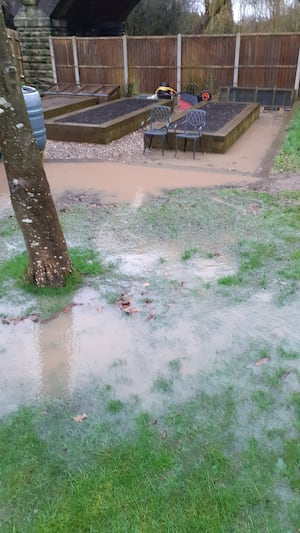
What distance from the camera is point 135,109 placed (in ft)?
38.8

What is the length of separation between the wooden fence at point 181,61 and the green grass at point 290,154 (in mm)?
4942

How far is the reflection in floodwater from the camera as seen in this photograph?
9.11 feet

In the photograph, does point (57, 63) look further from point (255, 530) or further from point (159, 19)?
point (255, 530)

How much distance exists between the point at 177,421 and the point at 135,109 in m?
10.7

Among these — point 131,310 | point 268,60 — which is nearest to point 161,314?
point 131,310

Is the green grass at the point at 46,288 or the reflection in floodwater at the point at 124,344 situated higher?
the green grass at the point at 46,288

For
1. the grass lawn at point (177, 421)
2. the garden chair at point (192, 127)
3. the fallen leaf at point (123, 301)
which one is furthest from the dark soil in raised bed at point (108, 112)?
the fallen leaf at point (123, 301)

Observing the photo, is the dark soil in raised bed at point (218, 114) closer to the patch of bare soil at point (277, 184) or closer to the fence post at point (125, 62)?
the patch of bare soil at point (277, 184)

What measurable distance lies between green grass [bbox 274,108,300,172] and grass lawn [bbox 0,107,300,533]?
335 centimetres

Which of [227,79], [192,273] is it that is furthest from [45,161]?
[227,79]

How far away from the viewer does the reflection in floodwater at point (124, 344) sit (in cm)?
278

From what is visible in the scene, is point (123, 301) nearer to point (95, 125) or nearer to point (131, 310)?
point (131, 310)

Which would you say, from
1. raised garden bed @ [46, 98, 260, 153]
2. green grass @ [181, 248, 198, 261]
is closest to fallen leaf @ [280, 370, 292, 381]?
green grass @ [181, 248, 198, 261]

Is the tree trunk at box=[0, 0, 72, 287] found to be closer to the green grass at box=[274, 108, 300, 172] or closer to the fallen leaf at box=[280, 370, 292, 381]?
the fallen leaf at box=[280, 370, 292, 381]
